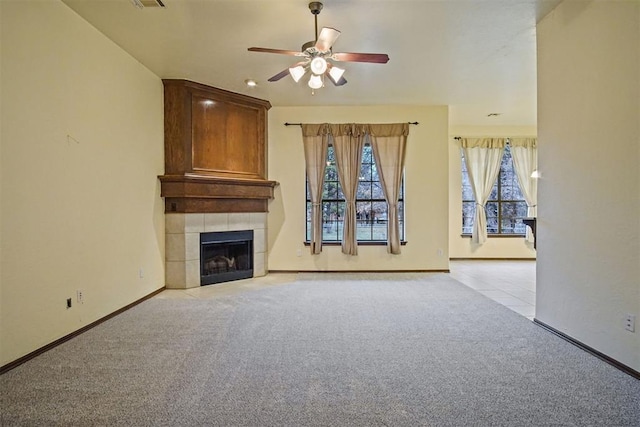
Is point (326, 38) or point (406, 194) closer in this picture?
point (326, 38)

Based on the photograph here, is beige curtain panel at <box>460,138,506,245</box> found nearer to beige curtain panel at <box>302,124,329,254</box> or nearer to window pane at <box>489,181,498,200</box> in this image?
window pane at <box>489,181,498,200</box>

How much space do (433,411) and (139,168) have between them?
3995mm

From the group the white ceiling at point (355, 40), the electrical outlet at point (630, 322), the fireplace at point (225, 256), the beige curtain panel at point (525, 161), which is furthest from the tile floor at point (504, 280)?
the fireplace at point (225, 256)

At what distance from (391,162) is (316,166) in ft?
4.16

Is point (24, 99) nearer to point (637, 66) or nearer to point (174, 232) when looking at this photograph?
point (174, 232)

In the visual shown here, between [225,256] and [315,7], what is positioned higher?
[315,7]

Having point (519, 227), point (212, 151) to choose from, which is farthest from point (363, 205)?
point (519, 227)

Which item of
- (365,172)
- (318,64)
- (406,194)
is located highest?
(318,64)

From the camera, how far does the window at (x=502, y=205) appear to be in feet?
25.3

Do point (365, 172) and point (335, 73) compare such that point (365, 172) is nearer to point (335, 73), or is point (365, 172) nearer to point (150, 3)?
point (335, 73)

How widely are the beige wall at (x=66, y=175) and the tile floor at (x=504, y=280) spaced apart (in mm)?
4376

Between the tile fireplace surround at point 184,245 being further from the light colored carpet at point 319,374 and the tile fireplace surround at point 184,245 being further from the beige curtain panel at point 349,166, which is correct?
the beige curtain panel at point 349,166

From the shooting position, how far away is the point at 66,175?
10.0ft

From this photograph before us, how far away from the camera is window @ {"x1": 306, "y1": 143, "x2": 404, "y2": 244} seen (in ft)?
20.3
